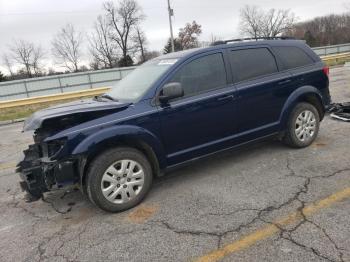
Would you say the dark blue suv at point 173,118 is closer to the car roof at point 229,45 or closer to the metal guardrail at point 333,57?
the car roof at point 229,45

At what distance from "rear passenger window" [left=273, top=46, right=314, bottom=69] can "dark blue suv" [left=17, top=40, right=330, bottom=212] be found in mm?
19

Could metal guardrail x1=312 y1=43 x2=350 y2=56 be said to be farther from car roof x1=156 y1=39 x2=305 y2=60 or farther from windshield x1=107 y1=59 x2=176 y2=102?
windshield x1=107 y1=59 x2=176 y2=102

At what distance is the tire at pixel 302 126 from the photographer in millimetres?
5160

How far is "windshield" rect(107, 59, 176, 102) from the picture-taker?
166 inches

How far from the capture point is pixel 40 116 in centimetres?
371

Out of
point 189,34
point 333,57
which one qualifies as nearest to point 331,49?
point 333,57

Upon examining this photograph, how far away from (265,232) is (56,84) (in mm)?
29517

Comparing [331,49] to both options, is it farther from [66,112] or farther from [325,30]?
[66,112]

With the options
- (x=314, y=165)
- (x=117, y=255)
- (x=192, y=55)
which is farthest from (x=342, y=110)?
(x=117, y=255)

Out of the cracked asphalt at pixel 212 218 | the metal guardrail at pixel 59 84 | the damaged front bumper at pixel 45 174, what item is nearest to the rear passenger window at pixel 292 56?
the cracked asphalt at pixel 212 218

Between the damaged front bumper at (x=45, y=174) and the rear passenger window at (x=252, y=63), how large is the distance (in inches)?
100.0

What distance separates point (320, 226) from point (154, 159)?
6.43ft

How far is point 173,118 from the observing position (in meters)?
4.08

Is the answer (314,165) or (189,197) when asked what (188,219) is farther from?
(314,165)
